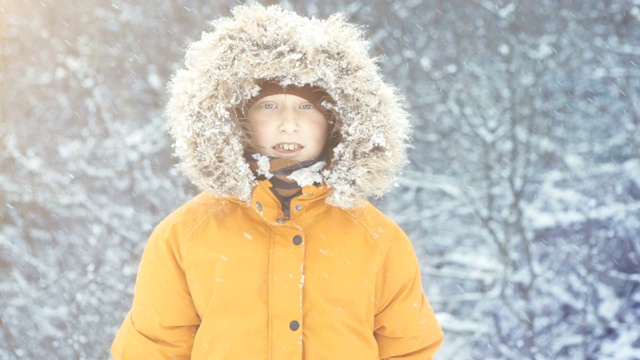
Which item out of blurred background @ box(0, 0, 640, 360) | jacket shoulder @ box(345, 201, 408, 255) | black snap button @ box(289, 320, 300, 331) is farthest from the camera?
blurred background @ box(0, 0, 640, 360)

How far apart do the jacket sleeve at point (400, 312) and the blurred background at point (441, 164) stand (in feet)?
Answer: 9.03

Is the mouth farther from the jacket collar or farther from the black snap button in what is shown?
the black snap button

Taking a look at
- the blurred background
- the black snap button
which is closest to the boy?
the black snap button

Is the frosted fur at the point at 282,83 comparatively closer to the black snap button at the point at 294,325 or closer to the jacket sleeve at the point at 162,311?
the jacket sleeve at the point at 162,311

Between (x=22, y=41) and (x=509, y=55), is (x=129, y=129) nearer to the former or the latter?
(x=22, y=41)

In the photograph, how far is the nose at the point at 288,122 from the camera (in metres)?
1.60

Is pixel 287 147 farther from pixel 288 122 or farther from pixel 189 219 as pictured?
pixel 189 219

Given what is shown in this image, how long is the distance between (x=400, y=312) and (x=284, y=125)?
66 cm

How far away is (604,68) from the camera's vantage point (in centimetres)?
421

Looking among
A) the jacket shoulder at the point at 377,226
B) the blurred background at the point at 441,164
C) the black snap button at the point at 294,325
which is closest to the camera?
the black snap button at the point at 294,325

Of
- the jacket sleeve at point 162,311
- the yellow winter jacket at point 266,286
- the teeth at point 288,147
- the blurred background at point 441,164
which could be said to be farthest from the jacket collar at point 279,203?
the blurred background at point 441,164

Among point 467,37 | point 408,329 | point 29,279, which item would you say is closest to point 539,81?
point 467,37

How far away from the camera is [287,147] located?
1.64 metres

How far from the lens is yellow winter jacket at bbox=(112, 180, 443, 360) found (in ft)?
5.30
